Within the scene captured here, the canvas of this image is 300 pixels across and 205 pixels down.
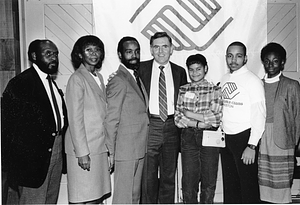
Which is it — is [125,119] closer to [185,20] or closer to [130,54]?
[130,54]

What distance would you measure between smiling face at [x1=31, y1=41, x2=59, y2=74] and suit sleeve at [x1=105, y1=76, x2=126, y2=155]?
450mm

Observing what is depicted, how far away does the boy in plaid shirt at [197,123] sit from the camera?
2.56 metres

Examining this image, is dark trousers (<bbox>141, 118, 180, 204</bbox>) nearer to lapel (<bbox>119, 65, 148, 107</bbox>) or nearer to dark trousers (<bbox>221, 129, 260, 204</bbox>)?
lapel (<bbox>119, 65, 148, 107</bbox>)

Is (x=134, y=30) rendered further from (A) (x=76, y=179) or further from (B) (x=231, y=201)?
(B) (x=231, y=201)

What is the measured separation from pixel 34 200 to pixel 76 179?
32 centimetres

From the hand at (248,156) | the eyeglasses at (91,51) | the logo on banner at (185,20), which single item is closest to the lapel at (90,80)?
the eyeglasses at (91,51)

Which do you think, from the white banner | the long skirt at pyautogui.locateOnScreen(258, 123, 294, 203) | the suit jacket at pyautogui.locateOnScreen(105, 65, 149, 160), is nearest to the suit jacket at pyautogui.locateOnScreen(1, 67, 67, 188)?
the suit jacket at pyautogui.locateOnScreen(105, 65, 149, 160)

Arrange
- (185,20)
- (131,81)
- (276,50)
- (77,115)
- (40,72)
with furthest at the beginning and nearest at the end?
(185,20), (276,50), (131,81), (40,72), (77,115)

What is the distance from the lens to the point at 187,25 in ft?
10.2

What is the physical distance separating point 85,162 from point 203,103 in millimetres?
985

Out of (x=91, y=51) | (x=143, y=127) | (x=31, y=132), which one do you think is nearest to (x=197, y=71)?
(x=143, y=127)

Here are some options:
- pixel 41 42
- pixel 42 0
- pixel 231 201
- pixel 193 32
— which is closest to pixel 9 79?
pixel 41 42

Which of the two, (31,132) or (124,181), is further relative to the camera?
(124,181)

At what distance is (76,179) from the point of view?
2320 millimetres
